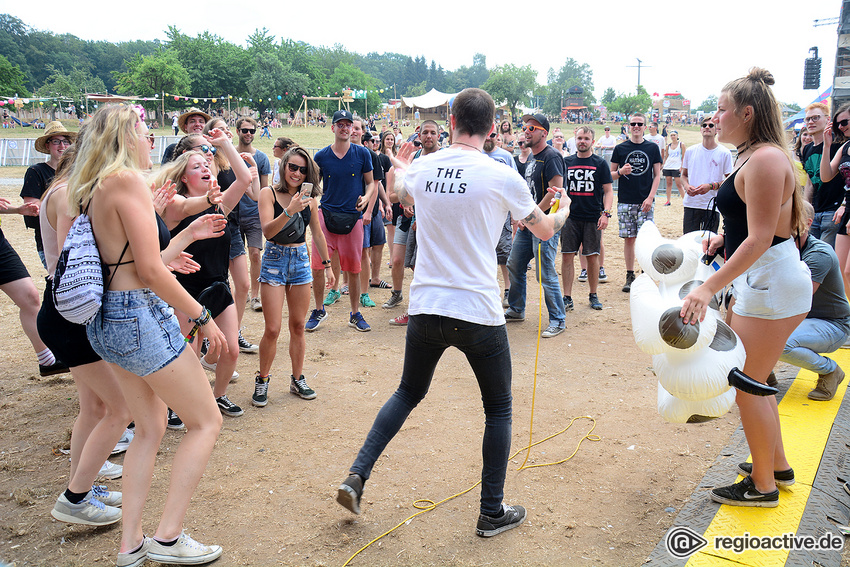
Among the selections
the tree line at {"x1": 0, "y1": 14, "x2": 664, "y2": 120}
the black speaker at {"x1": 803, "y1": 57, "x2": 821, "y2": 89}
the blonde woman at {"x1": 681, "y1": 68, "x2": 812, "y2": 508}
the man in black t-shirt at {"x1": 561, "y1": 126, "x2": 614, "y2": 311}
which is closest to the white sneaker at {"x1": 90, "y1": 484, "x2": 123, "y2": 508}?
the blonde woman at {"x1": 681, "y1": 68, "x2": 812, "y2": 508}

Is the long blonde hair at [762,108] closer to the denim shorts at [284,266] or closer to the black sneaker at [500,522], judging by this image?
the black sneaker at [500,522]

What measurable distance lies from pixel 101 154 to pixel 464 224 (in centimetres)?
164

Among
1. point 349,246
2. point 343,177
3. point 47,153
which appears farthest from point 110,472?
point 343,177

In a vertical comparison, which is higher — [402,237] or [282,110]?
[282,110]

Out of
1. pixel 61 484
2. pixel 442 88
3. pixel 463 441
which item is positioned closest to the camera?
pixel 61 484

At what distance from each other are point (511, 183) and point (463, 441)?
82.3 inches

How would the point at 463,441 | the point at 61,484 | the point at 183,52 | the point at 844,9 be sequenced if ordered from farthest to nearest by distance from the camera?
1. the point at 183,52
2. the point at 844,9
3. the point at 463,441
4. the point at 61,484

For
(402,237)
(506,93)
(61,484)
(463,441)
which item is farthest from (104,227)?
(506,93)

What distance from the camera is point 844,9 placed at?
1361 cm

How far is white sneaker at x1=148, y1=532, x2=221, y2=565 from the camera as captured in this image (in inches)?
104

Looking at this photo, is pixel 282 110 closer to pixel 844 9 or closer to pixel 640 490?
pixel 844 9

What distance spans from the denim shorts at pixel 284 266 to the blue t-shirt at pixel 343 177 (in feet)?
7.15

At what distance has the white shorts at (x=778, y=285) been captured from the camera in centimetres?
287

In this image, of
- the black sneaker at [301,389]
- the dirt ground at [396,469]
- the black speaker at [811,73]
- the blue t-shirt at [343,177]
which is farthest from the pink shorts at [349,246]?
the black speaker at [811,73]
